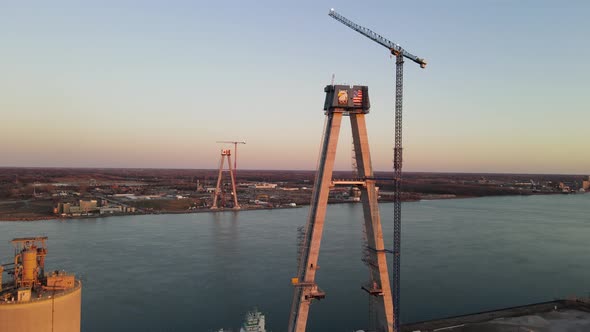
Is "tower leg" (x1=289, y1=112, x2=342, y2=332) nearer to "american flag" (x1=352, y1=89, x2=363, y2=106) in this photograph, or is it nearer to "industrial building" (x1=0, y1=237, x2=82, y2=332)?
"american flag" (x1=352, y1=89, x2=363, y2=106)

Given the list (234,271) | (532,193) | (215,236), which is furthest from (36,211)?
(532,193)

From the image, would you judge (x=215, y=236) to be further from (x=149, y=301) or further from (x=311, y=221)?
(x=311, y=221)

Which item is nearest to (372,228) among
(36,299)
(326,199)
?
(326,199)

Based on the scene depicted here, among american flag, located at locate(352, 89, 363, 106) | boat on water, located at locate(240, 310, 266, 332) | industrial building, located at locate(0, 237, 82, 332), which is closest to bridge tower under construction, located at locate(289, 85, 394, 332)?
american flag, located at locate(352, 89, 363, 106)

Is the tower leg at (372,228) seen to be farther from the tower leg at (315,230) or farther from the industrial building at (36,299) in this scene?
the industrial building at (36,299)

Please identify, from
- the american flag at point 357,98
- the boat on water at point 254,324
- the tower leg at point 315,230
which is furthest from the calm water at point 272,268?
the american flag at point 357,98
